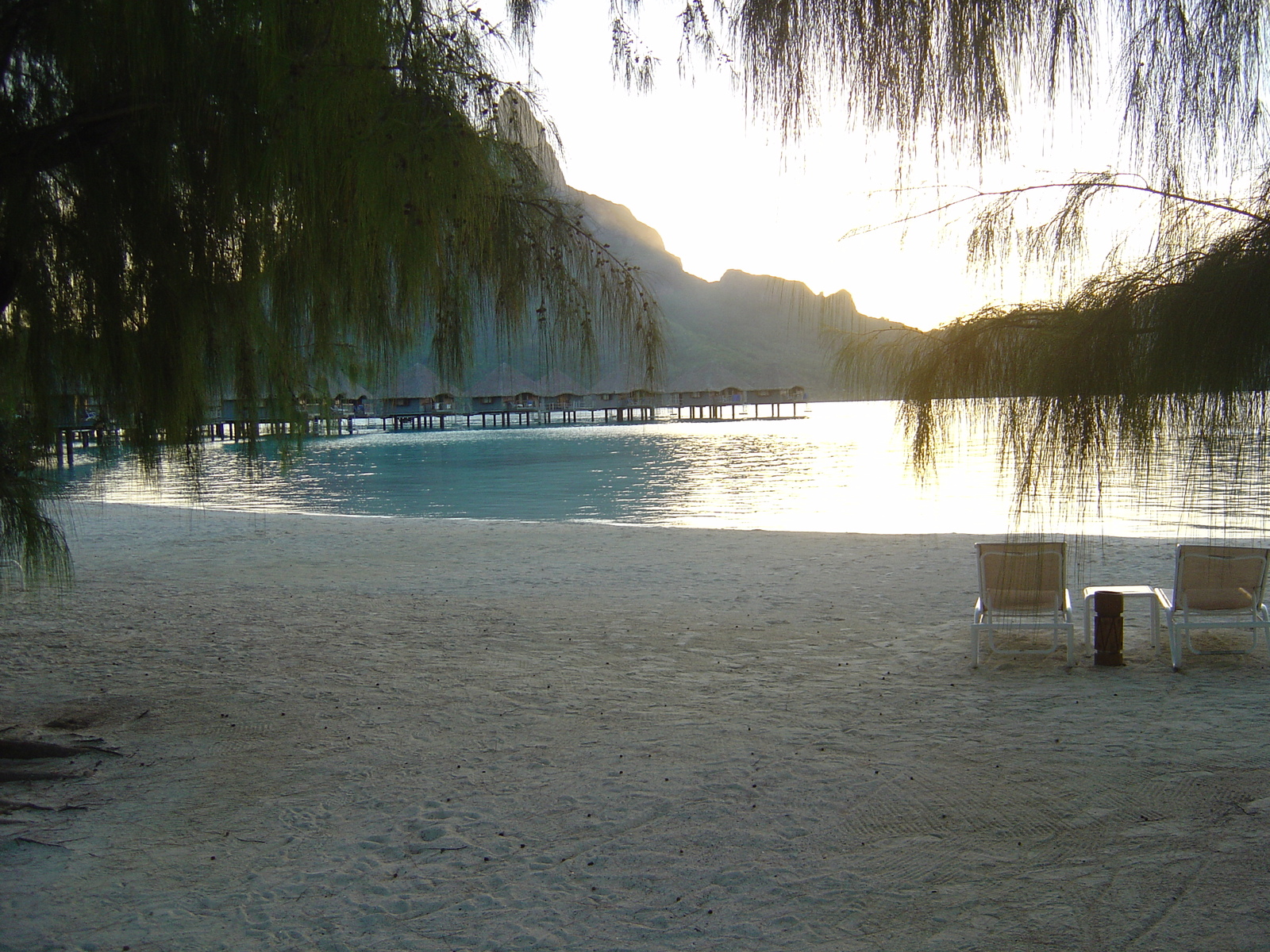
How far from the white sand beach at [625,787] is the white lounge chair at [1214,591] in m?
0.28

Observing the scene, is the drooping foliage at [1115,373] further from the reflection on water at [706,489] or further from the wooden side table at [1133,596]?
the wooden side table at [1133,596]

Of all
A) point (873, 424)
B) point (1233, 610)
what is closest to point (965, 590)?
point (1233, 610)

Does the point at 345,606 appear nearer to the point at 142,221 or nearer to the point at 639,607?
the point at 639,607

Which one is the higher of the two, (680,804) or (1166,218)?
(1166,218)

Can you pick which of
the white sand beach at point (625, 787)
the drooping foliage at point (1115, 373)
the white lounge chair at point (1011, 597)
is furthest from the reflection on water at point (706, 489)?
the white sand beach at point (625, 787)

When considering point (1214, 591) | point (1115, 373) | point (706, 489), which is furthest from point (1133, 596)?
point (706, 489)

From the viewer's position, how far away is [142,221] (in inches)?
112

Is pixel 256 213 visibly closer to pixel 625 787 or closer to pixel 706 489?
pixel 625 787

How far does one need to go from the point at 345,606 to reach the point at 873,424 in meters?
67.7

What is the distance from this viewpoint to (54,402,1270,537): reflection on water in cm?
200

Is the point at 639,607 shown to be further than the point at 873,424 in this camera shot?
No

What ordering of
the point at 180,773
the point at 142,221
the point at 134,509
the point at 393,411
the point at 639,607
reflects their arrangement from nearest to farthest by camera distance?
the point at 142,221, the point at 180,773, the point at 639,607, the point at 134,509, the point at 393,411

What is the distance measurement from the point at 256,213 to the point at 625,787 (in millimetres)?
2693

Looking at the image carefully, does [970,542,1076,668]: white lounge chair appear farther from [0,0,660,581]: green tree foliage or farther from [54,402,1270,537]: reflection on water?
[0,0,660,581]: green tree foliage
